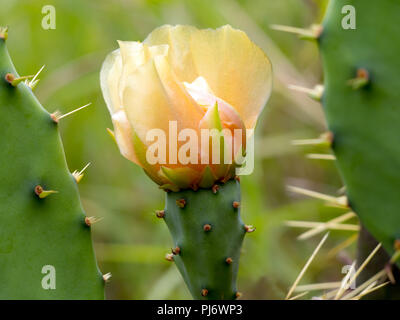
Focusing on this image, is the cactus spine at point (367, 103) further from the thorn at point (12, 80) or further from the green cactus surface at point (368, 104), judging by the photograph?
the thorn at point (12, 80)

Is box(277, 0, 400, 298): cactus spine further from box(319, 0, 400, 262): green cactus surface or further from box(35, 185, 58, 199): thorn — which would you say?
box(35, 185, 58, 199): thorn

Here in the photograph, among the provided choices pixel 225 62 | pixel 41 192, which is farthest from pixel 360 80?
pixel 41 192

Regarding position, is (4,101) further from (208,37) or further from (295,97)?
(295,97)

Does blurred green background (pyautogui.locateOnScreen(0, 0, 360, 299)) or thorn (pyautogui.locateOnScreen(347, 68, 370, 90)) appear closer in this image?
thorn (pyautogui.locateOnScreen(347, 68, 370, 90))

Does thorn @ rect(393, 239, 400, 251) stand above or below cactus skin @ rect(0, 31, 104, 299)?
below
